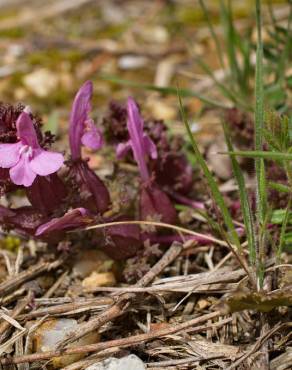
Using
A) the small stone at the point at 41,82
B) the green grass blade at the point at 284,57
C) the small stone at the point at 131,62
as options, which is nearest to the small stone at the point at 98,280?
the green grass blade at the point at 284,57

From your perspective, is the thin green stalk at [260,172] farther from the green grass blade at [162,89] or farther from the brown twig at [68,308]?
the green grass blade at [162,89]

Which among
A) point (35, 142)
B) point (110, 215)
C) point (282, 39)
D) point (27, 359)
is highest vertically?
point (282, 39)

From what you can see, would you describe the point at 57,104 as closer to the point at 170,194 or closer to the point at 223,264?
the point at 170,194

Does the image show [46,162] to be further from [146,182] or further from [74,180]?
[146,182]

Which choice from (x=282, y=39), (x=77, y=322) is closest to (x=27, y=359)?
(x=77, y=322)

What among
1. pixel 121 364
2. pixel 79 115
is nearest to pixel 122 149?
pixel 79 115

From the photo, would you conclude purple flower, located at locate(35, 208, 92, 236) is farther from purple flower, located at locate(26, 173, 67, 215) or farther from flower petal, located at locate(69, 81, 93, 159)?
flower petal, located at locate(69, 81, 93, 159)
